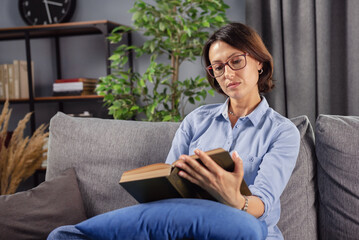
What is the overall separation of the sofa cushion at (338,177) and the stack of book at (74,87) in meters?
1.90

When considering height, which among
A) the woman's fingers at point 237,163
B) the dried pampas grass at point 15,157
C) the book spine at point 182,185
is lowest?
the dried pampas grass at point 15,157

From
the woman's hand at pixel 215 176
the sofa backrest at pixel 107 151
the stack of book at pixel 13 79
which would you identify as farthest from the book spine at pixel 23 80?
the woman's hand at pixel 215 176

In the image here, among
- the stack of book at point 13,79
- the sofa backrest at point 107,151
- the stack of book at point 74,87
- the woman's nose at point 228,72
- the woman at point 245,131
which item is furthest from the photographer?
the stack of book at point 13,79

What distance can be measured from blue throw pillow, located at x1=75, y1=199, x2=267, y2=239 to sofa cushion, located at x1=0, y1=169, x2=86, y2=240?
0.46m

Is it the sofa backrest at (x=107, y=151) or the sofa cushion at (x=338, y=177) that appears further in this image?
the sofa backrest at (x=107, y=151)

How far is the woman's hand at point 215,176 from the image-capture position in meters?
0.92

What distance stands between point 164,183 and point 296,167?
26.0 inches

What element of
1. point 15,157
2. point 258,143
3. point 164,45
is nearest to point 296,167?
point 258,143

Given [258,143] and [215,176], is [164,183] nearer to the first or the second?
[215,176]

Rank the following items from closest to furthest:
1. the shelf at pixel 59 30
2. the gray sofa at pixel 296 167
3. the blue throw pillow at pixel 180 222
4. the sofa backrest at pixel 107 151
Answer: the blue throw pillow at pixel 180 222
the gray sofa at pixel 296 167
the sofa backrest at pixel 107 151
the shelf at pixel 59 30

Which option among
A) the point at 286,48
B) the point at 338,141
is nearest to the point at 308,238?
Answer: the point at 338,141

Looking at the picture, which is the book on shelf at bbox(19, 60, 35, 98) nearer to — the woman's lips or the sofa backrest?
the sofa backrest

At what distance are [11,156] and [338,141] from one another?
189 centimetres

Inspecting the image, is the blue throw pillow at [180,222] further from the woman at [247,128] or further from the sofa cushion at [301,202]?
the sofa cushion at [301,202]
